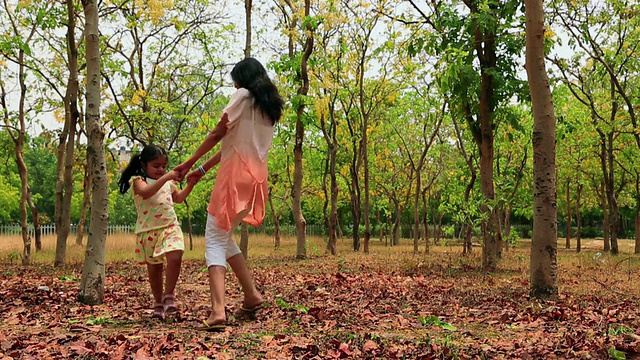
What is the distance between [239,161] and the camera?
15.9ft

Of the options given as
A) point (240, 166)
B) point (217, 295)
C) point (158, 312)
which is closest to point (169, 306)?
point (158, 312)

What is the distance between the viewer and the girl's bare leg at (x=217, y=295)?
185 inches

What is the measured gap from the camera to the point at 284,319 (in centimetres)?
529

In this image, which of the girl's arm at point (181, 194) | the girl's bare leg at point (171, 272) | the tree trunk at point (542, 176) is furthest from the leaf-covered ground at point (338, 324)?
the girl's arm at point (181, 194)

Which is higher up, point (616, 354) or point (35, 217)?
point (35, 217)

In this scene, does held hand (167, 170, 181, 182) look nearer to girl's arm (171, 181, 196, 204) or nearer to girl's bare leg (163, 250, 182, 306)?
girl's arm (171, 181, 196, 204)

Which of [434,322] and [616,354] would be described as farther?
[434,322]

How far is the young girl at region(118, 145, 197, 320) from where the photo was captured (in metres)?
5.35

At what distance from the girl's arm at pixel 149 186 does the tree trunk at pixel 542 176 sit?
167 inches

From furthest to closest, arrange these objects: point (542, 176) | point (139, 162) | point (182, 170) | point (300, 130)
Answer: point (300, 130)
point (542, 176)
point (139, 162)
point (182, 170)

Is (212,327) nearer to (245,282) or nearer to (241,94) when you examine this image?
(245,282)

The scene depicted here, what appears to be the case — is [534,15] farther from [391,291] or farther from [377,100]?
[377,100]

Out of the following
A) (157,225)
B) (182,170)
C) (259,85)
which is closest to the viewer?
(259,85)

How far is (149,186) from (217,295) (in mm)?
1269
